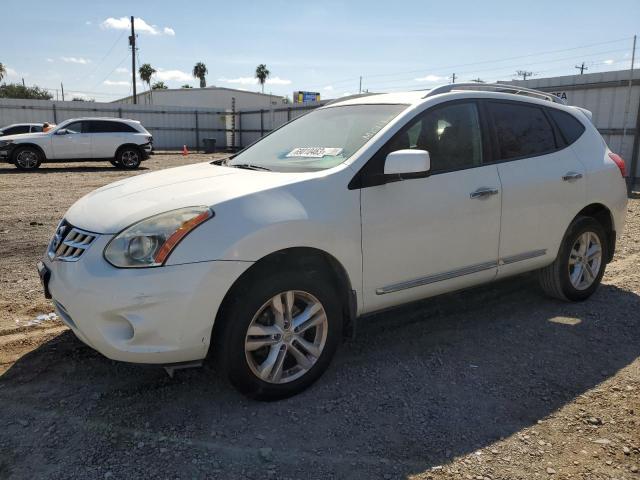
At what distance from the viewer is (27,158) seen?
670 inches

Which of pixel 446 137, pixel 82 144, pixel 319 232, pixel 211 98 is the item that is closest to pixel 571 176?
pixel 446 137

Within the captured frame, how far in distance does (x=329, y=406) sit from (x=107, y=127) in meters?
17.3

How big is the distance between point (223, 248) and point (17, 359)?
6.21ft

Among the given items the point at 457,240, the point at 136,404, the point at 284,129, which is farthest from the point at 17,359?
the point at 457,240

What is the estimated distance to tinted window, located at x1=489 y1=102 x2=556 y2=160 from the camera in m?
4.05

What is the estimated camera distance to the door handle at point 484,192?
372cm

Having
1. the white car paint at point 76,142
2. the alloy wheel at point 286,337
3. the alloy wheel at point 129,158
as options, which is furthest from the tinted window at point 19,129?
the alloy wheel at point 286,337

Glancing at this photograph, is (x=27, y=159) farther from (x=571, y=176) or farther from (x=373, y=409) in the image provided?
(x=373, y=409)

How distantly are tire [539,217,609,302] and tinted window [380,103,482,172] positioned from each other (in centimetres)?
134

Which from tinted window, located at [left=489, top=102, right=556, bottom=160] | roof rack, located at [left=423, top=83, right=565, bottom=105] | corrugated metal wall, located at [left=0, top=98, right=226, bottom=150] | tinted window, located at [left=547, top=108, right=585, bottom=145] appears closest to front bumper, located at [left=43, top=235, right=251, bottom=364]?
roof rack, located at [left=423, top=83, right=565, bottom=105]

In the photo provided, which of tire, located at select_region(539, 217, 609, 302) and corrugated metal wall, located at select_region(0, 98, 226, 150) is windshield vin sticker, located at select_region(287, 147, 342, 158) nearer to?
tire, located at select_region(539, 217, 609, 302)

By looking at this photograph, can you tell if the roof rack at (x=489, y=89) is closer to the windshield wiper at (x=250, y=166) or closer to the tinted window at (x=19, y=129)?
the windshield wiper at (x=250, y=166)

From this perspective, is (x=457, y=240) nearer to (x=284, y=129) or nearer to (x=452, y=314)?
(x=452, y=314)

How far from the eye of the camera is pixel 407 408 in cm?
307
